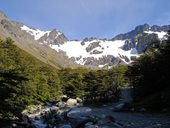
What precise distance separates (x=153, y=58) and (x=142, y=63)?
4.97 meters

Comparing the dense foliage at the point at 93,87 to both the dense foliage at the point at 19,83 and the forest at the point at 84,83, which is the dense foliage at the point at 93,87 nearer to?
the forest at the point at 84,83

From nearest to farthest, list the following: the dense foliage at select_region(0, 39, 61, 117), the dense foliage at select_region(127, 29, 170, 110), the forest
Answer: the dense foliage at select_region(0, 39, 61, 117) → the forest → the dense foliage at select_region(127, 29, 170, 110)

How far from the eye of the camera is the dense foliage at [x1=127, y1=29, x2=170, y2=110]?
5746 cm

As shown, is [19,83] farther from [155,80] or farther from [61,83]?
[61,83]

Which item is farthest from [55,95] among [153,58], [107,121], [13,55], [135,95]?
[107,121]

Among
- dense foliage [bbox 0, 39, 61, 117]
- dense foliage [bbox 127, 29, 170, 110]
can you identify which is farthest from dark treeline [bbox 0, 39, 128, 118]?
dense foliage [bbox 127, 29, 170, 110]

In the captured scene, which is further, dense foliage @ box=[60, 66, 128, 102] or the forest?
dense foliage @ box=[60, 66, 128, 102]

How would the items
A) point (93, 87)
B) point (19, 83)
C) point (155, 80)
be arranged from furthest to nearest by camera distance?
point (93, 87) → point (155, 80) → point (19, 83)

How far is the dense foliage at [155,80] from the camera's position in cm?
5746

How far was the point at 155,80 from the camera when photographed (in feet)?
230

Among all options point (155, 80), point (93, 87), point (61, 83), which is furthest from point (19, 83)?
point (61, 83)

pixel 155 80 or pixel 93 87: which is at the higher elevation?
pixel 93 87

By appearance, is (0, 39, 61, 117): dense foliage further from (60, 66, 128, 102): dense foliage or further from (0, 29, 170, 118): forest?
(60, 66, 128, 102): dense foliage

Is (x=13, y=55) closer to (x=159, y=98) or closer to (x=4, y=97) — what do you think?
(x=159, y=98)
